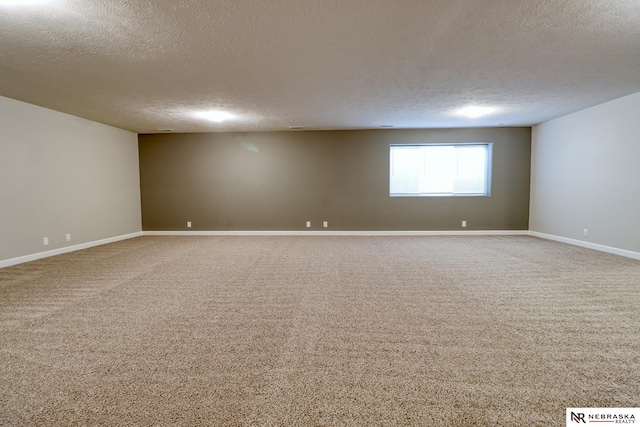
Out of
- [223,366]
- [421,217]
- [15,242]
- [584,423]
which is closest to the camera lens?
[584,423]

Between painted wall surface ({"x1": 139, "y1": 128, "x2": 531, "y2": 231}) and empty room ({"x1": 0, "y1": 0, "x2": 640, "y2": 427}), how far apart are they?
5 centimetres

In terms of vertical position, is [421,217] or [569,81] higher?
[569,81]

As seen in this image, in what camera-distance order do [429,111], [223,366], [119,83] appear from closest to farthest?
[223,366], [119,83], [429,111]

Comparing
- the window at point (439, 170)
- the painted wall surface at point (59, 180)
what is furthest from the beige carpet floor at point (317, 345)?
the window at point (439, 170)

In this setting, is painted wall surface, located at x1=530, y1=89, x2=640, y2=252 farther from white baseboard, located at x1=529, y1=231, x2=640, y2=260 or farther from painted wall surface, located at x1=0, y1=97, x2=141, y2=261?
painted wall surface, located at x1=0, y1=97, x2=141, y2=261

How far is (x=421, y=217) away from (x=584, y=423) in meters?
5.75

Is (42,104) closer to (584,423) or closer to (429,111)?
(429,111)

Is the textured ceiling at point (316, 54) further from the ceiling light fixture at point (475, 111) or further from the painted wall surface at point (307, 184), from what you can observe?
the painted wall surface at point (307, 184)

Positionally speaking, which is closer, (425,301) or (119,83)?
(425,301)

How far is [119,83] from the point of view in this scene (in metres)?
3.65

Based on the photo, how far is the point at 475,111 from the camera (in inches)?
201

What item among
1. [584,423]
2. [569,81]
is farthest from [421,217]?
[584,423]

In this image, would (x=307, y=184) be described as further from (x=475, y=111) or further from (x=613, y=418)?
(x=613, y=418)

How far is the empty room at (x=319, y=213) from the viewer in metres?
1.58
